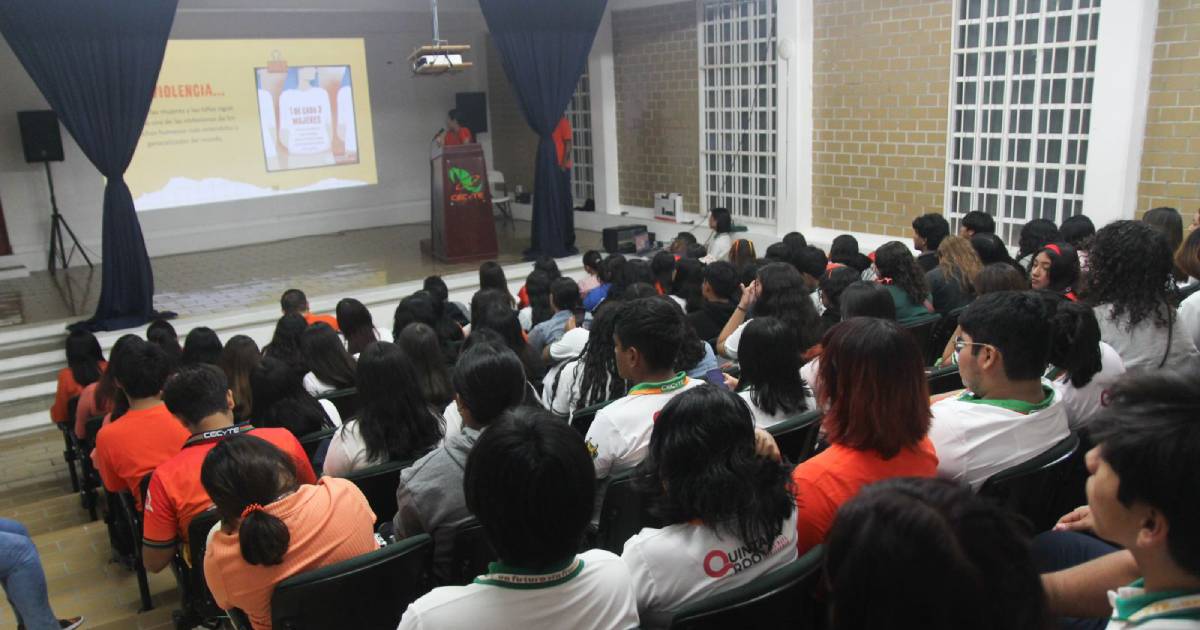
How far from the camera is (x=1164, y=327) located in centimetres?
303

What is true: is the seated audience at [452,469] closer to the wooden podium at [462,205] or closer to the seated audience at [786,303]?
the seated audience at [786,303]

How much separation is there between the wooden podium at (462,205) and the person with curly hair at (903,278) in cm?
554

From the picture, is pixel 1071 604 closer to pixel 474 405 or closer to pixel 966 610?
pixel 966 610

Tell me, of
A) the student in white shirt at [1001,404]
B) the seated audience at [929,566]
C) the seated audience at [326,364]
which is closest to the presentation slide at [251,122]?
the seated audience at [326,364]

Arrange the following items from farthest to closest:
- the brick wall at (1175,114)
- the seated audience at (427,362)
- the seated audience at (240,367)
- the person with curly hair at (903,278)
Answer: the brick wall at (1175,114)
the person with curly hair at (903,278)
the seated audience at (240,367)
the seated audience at (427,362)

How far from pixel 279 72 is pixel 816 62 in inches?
246

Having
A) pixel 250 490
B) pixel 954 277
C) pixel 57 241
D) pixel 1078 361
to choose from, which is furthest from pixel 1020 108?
pixel 57 241

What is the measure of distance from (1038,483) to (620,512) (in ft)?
3.32

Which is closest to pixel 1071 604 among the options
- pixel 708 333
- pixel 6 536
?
pixel 708 333

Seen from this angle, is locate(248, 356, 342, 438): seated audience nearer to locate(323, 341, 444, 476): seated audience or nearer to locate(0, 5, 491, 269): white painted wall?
locate(323, 341, 444, 476): seated audience

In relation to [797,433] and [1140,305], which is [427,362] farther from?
[1140,305]

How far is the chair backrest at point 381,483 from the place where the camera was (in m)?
2.56

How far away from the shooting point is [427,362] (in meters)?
3.30

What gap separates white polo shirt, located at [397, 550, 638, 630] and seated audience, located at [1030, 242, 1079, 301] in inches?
117
